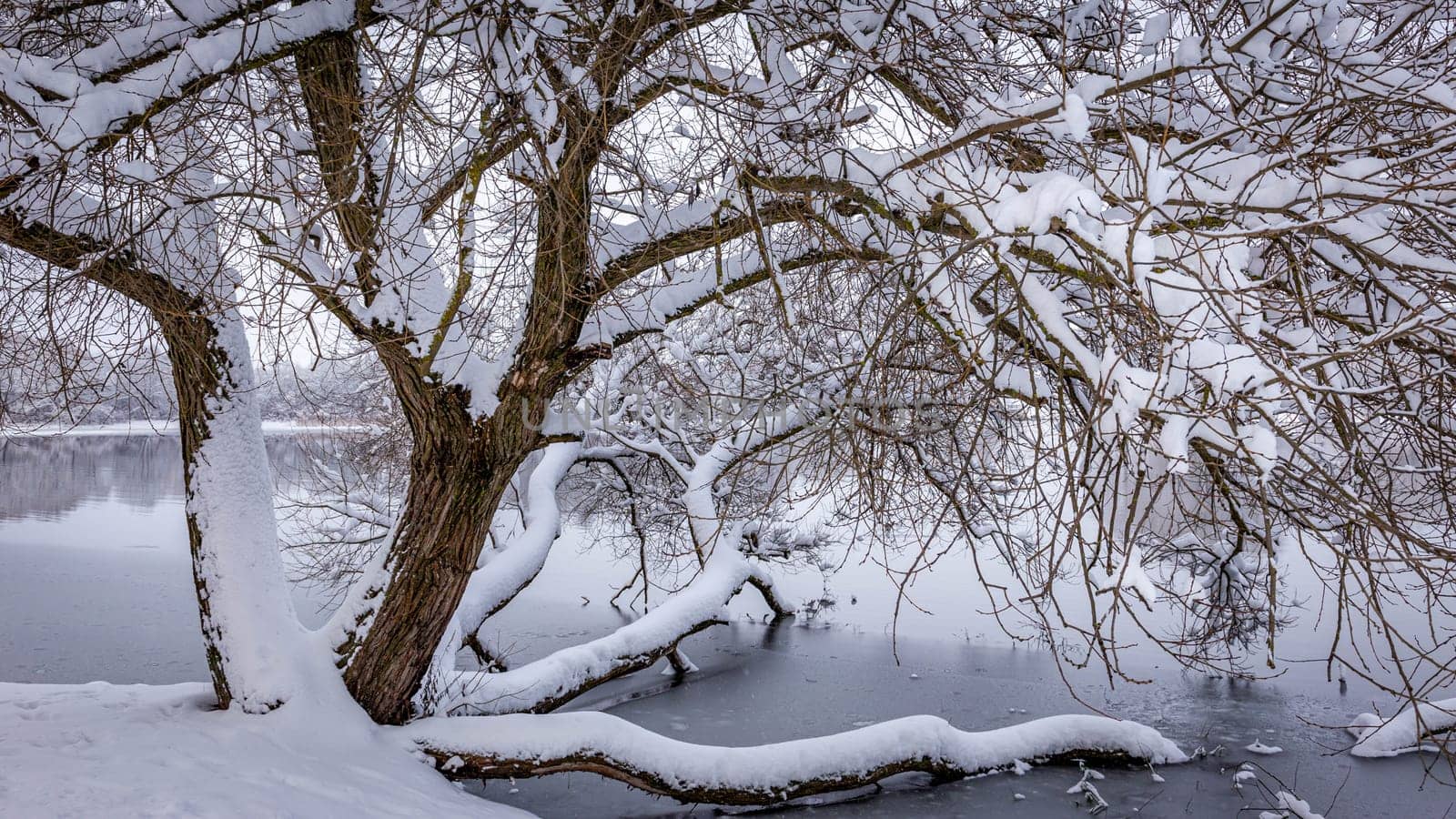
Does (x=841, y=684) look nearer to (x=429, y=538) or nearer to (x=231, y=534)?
(x=429, y=538)

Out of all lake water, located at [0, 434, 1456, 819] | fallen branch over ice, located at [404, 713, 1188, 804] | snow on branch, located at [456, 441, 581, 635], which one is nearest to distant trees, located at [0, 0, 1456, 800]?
fallen branch over ice, located at [404, 713, 1188, 804]

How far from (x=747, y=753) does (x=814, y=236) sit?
406 cm

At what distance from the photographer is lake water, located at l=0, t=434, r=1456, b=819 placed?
7.11 metres

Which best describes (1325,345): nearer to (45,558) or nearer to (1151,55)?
(1151,55)

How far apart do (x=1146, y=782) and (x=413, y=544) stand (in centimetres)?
675

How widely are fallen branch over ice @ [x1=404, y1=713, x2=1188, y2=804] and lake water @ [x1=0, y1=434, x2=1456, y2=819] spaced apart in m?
0.27

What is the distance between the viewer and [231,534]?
16.7 feet

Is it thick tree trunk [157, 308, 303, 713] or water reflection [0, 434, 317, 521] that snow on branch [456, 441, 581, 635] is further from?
water reflection [0, 434, 317, 521]

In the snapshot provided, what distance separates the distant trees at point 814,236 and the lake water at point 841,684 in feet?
6.99

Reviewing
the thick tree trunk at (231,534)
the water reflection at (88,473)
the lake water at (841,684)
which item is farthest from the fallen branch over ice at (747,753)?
the water reflection at (88,473)

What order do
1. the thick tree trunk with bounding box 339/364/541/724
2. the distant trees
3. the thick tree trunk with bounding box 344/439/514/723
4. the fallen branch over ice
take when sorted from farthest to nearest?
the fallen branch over ice → the thick tree trunk with bounding box 344/439/514/723 → the thick tree trunk with bounding box 339/364/541/724 → the distant trees

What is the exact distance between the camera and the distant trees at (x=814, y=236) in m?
2.30

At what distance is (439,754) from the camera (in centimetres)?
539

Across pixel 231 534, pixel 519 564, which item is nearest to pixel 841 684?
pixel 519 564
